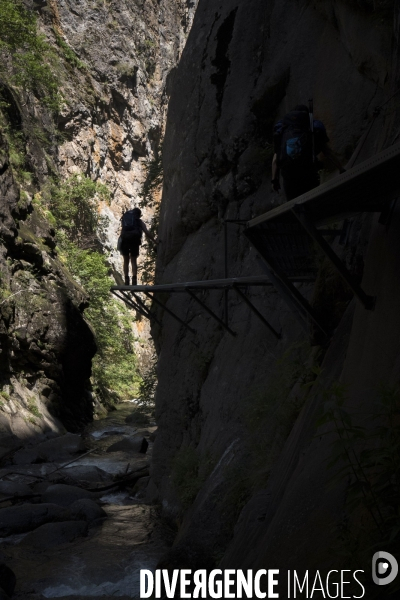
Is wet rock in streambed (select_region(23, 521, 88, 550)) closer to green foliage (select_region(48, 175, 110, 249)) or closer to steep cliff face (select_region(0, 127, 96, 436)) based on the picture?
steep cliff face (select_region(0, 127, 96, 436))

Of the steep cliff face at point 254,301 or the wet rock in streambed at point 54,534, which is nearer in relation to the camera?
the steep cliff face at point 254,301

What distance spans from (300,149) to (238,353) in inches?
159

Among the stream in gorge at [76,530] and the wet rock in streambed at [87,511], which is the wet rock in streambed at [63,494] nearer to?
the stream in gorge at [76,530]

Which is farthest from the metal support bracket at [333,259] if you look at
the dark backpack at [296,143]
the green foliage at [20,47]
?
the green foliage at [20,47]

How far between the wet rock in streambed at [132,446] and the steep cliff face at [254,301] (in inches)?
247

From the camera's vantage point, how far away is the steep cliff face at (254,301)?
369 centimetres

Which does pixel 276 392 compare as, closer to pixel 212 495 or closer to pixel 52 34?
pixel 212 495

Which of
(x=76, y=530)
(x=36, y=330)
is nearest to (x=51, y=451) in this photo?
(x=36, y=330)

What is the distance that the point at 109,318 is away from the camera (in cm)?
3189

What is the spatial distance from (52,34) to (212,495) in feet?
134

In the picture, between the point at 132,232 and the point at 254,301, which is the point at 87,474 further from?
the point at 254,301

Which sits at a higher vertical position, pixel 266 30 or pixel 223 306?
pixel 266 30

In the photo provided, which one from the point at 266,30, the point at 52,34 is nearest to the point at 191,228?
the point at 266,30

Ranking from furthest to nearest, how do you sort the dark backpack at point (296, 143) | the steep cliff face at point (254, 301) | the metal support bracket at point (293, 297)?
the metal support bracket at point (293, 297), the dark backpack at point (296, 143), the steep cliff face at point (254, 301)
